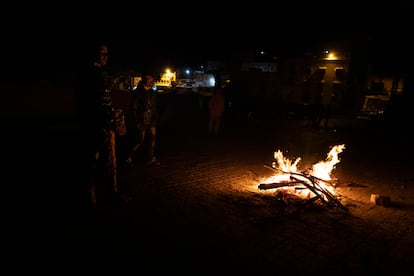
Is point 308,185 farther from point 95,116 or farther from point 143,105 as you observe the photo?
point 143,105

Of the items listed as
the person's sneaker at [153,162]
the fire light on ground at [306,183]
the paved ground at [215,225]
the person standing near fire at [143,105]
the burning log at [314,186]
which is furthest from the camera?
the person's sneaker at [153,162]

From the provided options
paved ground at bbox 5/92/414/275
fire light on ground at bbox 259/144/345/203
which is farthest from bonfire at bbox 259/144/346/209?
paved ground at bbox 5/92/414/275

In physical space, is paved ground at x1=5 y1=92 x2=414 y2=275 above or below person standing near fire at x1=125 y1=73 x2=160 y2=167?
below

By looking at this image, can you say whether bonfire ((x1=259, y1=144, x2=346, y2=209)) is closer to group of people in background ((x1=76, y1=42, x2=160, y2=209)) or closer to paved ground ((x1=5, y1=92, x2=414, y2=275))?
paved ground ((x1=5, y1=92, x2=414, y2=275))

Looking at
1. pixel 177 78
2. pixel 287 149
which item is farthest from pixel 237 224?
pixel 177 78

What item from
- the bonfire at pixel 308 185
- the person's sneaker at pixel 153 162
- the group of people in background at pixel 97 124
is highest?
the group of people in background at pixel 97 124

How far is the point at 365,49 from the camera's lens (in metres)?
23.5

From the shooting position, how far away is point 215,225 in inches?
209

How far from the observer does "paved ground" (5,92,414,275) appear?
4.27 meters

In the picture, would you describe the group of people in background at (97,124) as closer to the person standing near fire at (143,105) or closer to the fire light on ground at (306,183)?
the person standing near fire at (143,105)

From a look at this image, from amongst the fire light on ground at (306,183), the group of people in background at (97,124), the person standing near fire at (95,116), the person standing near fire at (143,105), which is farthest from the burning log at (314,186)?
the person standing near fire at (143,105)

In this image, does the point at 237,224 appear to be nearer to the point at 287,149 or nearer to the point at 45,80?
the point at 287,149

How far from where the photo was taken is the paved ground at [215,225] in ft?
14.0

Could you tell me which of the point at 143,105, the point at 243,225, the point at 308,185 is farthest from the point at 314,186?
the point at 143,105
